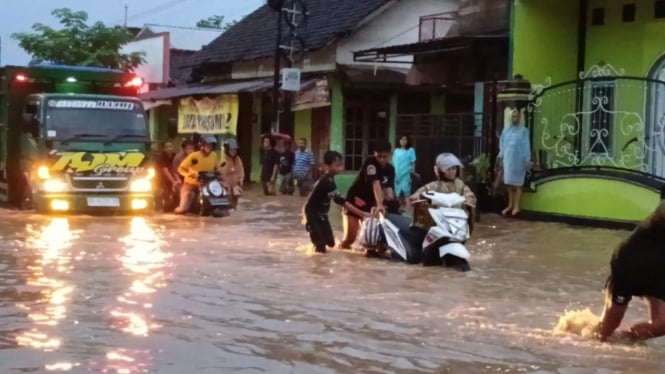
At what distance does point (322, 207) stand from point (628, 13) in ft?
29.6

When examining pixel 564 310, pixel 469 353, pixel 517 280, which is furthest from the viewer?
pixel 517 280

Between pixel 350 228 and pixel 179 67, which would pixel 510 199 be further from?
pixel 179 67

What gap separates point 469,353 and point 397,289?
297cm

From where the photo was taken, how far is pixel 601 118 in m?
19.3

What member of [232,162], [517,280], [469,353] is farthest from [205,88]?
[469,353]

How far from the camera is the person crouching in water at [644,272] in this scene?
744 cm

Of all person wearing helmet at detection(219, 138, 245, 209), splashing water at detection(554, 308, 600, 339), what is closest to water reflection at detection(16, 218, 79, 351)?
person wearing helmet at detection(219, 138, 245, 209)

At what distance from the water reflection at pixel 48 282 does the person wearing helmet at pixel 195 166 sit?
10.1ft

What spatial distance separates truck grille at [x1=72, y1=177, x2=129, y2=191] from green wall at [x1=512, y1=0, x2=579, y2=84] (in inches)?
302

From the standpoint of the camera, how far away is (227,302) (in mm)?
9648

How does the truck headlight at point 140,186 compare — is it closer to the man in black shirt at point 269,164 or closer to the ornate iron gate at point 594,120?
the ornate iron gate at point 594,120

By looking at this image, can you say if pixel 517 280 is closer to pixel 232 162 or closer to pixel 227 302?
pixel 227 302

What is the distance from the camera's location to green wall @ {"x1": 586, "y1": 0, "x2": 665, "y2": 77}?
62.4ft

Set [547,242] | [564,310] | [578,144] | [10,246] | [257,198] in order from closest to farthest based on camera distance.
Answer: [564,310], [10,246], [547,242], [578,144], [257,198]
